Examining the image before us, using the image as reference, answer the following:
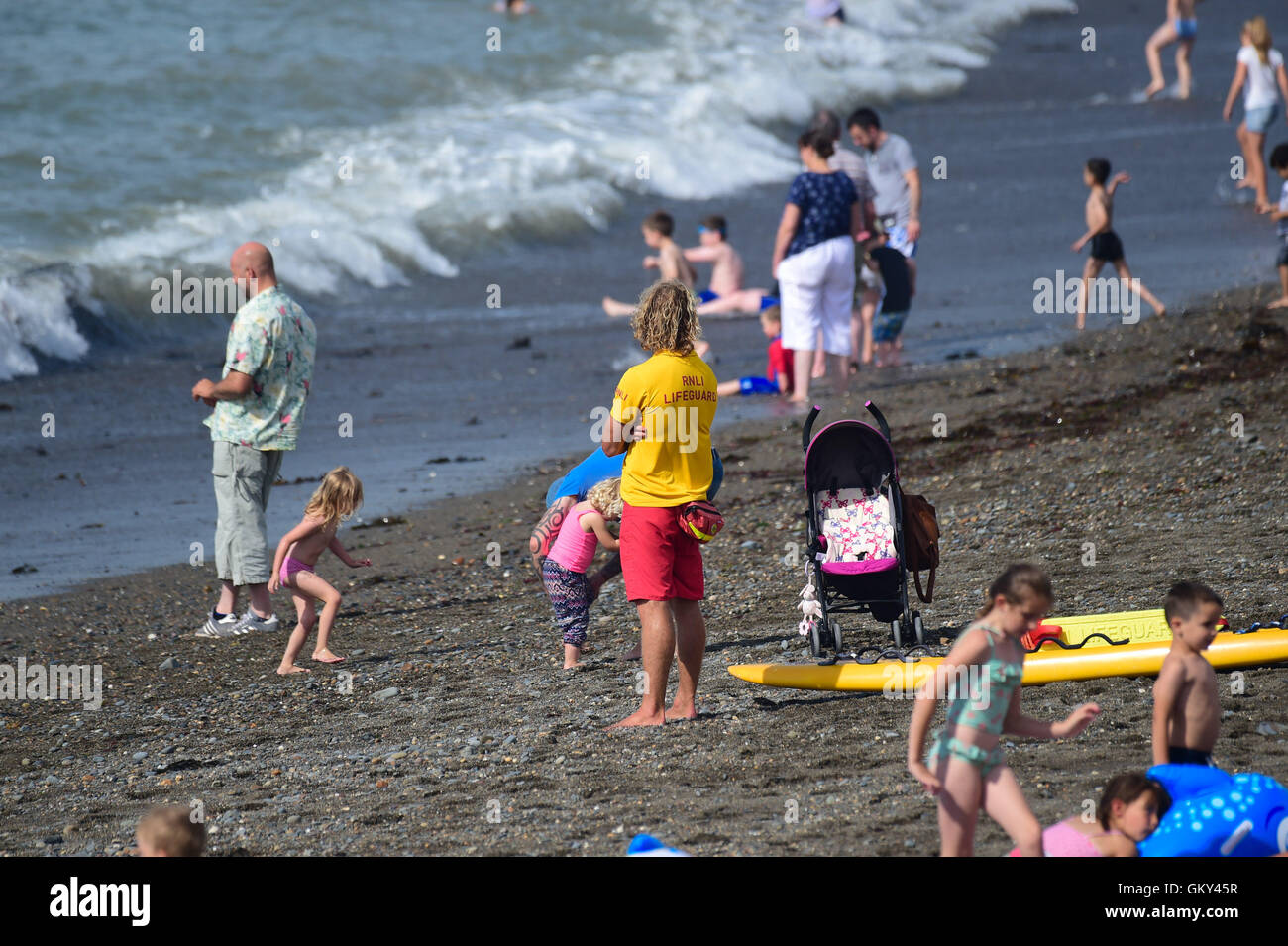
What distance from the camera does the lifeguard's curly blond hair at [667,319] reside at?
5.80 m

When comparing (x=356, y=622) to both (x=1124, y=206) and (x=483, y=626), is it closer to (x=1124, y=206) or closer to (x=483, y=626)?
(x=483, y=626)

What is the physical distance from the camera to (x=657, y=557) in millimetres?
5852

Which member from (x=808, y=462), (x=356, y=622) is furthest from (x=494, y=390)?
(x=808, y=462)

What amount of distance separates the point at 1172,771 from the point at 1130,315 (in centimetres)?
1074

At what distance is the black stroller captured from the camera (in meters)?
6.80

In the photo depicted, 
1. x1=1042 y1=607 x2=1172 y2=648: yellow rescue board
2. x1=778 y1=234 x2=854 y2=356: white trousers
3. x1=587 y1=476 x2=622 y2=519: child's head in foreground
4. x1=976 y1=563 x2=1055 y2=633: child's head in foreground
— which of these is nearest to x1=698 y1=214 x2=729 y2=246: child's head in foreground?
x1=778 y1=234 x2=854 y2=356: white trousers

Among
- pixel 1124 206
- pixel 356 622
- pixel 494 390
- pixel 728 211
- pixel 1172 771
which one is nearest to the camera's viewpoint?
pixel 1172 771

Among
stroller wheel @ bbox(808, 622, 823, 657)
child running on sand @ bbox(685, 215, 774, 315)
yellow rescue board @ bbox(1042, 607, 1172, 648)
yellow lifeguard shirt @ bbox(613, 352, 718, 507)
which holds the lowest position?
stroller wheel @ bbox(808, 622, 823, 657)

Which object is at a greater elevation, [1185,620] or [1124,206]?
[1124,206]

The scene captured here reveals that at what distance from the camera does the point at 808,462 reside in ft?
23.2

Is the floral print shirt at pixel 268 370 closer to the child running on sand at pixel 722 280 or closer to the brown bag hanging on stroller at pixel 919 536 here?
the brown bag hanging on stroller at pixel 919 536

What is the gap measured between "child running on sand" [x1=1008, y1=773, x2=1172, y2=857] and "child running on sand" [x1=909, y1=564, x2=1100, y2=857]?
80 mm

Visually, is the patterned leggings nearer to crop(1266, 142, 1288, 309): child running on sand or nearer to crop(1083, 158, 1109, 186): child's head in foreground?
crop(1266, 142, 1288, 309): child running on sand

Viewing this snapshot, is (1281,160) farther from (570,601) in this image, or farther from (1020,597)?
(1020,597)
